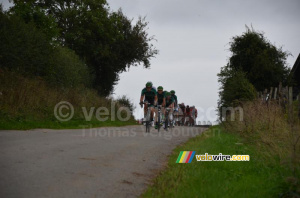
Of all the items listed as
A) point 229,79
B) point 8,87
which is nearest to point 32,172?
point 8,87

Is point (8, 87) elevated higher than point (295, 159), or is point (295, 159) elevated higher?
point (8, 87)

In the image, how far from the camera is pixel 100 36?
127 ft

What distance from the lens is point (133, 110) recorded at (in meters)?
33.8

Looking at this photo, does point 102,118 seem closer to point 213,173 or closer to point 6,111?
point 6,111

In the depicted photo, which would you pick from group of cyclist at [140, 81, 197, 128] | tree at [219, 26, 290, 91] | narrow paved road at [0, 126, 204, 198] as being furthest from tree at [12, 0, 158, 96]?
narrow paved road at [0, 126, 204, 198]

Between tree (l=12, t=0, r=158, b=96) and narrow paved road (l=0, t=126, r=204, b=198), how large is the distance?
2721cm

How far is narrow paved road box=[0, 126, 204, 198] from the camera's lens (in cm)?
549

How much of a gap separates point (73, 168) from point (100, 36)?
3271 centimetres

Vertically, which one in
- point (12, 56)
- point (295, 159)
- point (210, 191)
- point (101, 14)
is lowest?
point (210, 191)

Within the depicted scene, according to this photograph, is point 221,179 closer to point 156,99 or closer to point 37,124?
point 156,99

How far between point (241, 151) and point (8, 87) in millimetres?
11296

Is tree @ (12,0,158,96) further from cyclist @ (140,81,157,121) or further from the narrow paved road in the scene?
the narrow paved road

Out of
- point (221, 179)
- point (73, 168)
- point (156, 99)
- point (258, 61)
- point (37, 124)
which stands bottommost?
point (221, 179)

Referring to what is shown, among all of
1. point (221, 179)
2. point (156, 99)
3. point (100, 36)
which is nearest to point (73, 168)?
point (221, 179)
